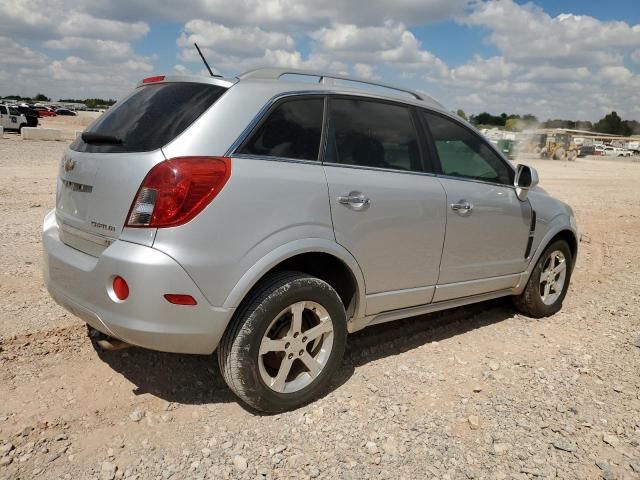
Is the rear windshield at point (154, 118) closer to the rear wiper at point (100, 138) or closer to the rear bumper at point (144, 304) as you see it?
the rear wiper at point (100, 138)

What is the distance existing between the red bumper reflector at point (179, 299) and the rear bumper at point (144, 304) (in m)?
0.02

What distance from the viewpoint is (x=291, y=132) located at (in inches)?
124

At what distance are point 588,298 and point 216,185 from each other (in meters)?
4.67

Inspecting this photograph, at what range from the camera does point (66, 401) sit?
319cm

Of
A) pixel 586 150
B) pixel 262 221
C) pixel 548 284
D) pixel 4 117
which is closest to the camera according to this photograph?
pixel 262 221

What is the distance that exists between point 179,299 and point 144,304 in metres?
0.17

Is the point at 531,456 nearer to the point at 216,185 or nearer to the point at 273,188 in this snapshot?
the point at 273,188

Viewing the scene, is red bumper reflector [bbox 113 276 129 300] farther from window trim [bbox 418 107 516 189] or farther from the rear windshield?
window trim [bbox 418 107 516 189]

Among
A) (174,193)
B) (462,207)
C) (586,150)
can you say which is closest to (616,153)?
(586,150)

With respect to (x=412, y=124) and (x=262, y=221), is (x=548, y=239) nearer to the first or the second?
(x=412, y=124)

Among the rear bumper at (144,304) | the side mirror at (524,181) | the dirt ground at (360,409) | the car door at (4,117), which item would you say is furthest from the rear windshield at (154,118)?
the car door at (4,117)

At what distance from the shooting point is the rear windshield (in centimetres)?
288

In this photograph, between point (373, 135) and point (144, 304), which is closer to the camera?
point (144, 304)

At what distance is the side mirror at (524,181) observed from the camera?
174 inches
